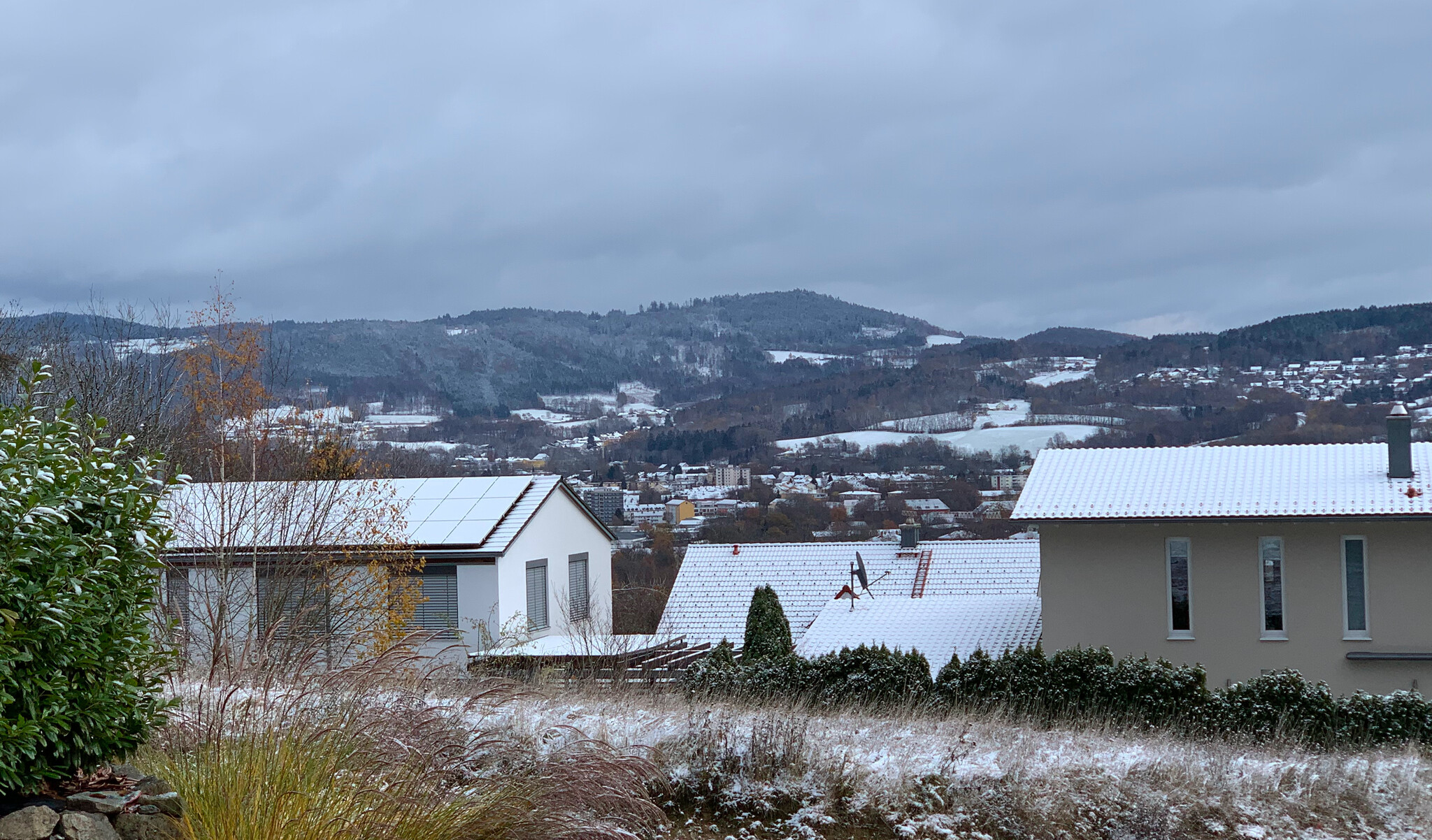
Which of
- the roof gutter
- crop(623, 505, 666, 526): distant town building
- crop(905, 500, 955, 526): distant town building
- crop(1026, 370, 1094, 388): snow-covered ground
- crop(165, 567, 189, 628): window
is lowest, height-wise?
crop(623, 505, 666, 526): distant town building

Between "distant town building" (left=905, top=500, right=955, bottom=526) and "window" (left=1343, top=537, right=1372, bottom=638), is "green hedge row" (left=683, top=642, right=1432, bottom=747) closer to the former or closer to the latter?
"window" (left=1343, top=537, right=1372, bottom=638)

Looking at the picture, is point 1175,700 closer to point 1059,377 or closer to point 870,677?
point 870,677

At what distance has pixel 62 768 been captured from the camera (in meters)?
5.22

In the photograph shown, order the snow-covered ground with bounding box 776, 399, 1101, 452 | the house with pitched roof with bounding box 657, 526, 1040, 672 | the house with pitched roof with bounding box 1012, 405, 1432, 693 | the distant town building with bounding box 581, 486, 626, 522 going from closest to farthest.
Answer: the house with pitched roof with bounding box 1012, 405, 1432, 693 < the house with pitched roof with bounding box 657, 526, 1040, 672 < the distant town building with bounding box 581, 486, 626, 522 < the snow-covered ground with bounding box 776, 399, 1101, 452

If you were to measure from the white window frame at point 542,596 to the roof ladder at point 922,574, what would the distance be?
10867mm

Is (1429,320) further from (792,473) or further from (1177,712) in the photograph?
(1177,712)

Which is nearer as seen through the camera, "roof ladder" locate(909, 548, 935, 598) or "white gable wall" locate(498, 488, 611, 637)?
"white gable wall" locate(498, 488, 611, 637)

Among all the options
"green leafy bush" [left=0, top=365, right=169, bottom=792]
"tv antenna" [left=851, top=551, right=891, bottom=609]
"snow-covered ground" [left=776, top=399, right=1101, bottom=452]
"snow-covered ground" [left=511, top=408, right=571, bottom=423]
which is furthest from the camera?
"snow-covered ground" [left=511, top=408, right=571, bottom=423]

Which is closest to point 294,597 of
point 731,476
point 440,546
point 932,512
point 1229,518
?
point 440,546

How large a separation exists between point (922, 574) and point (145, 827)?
2952 centimetres

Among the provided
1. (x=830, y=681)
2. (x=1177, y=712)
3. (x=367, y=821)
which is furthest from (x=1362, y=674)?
(x=367, y=821)

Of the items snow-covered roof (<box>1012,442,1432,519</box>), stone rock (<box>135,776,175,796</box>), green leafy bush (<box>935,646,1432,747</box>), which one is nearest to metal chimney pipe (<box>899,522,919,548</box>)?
snow-covered roof (<box>1012,442,1432,519</box>)

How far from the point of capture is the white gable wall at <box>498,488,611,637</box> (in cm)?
2423

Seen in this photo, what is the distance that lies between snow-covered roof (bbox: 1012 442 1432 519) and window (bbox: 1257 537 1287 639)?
791mm
